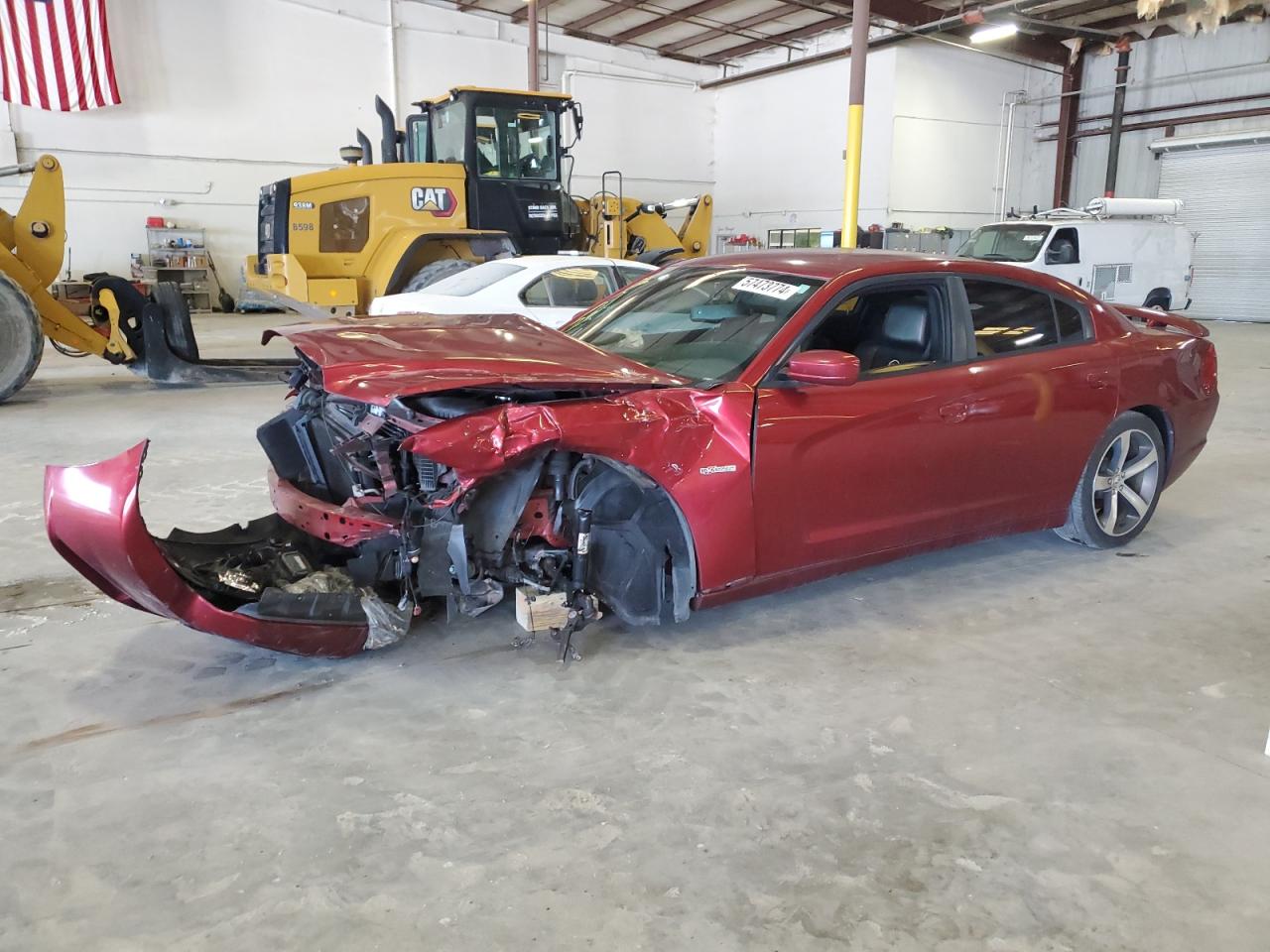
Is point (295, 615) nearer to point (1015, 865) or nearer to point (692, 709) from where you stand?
point (692, 709)

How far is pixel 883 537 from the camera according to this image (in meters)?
3.43

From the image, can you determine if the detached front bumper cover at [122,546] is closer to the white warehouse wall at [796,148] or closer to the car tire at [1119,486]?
the car tire at [1119,486]

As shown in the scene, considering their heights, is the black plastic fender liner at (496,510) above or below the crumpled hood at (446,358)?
below

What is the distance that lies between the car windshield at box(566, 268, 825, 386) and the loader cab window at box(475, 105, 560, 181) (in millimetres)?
7089

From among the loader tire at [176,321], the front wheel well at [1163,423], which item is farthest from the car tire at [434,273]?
the front wheel well at [1163,423]

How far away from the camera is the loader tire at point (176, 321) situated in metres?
8.49

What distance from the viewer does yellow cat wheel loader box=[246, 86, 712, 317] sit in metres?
9.99

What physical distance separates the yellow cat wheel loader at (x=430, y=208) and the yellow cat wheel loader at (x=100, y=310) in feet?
4.65

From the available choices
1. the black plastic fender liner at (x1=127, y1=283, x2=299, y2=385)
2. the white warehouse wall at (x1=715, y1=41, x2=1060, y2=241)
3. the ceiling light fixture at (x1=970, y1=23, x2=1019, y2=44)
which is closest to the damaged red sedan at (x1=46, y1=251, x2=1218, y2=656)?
the black plastic fender liner at (x1=127, y1=283, x2=299, y2=385)

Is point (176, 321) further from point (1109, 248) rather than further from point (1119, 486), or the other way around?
point (1109, 248)

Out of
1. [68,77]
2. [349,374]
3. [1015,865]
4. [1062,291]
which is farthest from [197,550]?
[68,77]

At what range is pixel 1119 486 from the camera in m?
4.26

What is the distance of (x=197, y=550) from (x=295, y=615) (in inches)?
25.7

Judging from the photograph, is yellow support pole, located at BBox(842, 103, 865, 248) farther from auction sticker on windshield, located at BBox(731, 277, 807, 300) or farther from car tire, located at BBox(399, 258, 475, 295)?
auction sticker on windshield, located at BBox(731, 277, 807, 300)
